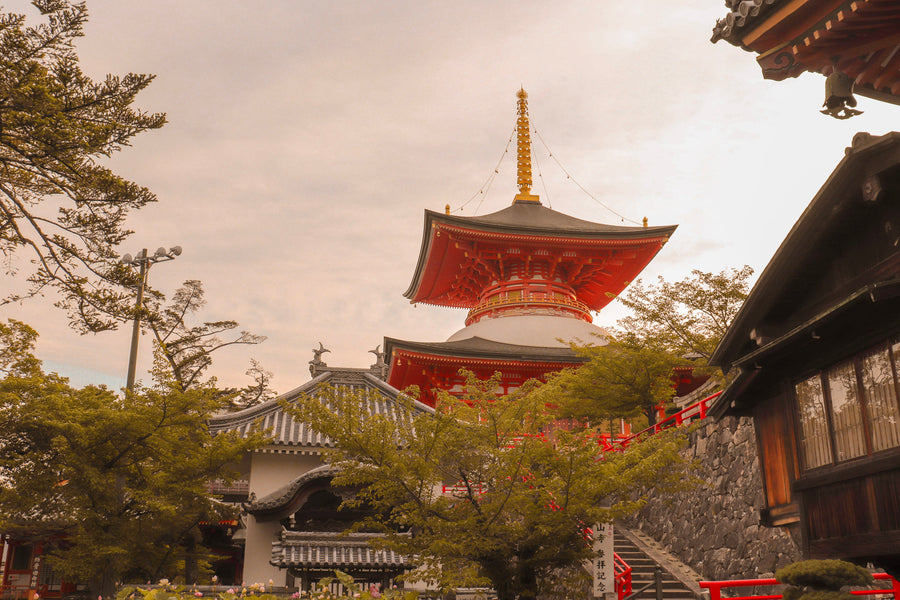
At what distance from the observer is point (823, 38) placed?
8633 mm

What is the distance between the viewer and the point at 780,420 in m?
10.6

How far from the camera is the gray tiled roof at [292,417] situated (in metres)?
18.3

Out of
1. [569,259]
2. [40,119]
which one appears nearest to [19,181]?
[40,119]

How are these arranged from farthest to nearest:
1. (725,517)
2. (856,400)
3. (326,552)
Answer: (725,517) < (326,552) < (856,400)

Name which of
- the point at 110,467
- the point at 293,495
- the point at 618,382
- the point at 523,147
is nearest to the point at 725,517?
the point at 618,382

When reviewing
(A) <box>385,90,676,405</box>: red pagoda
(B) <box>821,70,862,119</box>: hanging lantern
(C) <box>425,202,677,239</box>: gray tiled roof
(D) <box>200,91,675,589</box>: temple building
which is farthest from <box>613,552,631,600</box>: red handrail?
(C) <box>425,202,677,239</box>: gray tiled roof

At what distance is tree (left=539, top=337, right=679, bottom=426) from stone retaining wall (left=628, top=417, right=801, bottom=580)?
321 cm

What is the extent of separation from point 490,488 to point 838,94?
697cm

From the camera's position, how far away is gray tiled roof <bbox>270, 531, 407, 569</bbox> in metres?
13.9

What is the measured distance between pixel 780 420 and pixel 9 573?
28250mm

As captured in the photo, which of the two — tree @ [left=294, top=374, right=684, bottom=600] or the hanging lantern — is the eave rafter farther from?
tree @ [left=294, top=374, right=684, bottom=600]

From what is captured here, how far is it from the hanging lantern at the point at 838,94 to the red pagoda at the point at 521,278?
19.0 meters

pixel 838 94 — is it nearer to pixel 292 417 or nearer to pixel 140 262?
pixel 292 417

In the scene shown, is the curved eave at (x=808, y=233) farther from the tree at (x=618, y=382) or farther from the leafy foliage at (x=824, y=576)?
the tree at (x=618, y=382)
